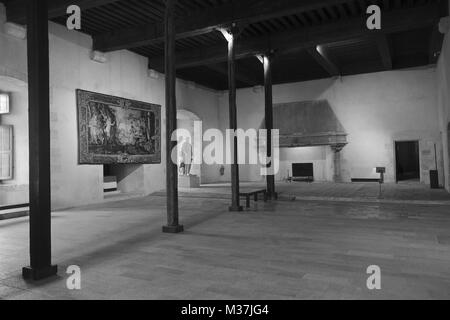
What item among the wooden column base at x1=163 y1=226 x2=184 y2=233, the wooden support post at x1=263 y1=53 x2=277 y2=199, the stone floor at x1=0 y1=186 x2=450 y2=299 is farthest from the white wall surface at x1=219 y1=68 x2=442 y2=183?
the wooden column base at x1=163 y1=226 x2=184 y2=233

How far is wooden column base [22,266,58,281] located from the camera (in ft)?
11.1

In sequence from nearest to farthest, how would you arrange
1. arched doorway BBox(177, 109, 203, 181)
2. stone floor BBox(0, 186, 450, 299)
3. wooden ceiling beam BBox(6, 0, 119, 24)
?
stone floor BBox(0, 186, 450, 299) < wooden ceiling beam BBox(6, 0, 119, 24) < arched doorway BBox(177, 109, 203, 181)

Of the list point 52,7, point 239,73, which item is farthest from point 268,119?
point 52,7

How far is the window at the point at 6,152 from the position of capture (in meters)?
8.63

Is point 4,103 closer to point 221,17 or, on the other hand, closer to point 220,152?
point 221,17

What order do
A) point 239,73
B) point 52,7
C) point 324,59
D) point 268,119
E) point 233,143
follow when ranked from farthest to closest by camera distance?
1. point 239,73
2. point 324,59
3. point 268,119
4. point 233,143
5. point 52,7

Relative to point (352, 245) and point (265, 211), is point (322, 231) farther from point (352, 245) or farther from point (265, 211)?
point (265, 211)

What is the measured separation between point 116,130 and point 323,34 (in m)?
6.43

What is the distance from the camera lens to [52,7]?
7336mm

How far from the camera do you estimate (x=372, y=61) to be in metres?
13.5

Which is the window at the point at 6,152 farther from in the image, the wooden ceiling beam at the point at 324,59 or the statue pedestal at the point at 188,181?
the wooden ceiling beam at the point at 324,59

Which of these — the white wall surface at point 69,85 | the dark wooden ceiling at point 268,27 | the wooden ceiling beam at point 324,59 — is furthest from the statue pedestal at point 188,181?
the wooden ceiling beam at point 324,59

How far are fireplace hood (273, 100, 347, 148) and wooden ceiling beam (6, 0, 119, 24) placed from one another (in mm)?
9996

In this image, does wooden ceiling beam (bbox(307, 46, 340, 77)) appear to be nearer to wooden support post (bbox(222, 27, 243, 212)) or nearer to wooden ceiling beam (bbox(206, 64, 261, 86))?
wooden ceiling beam (bbox(206, 64, 261, 86))
